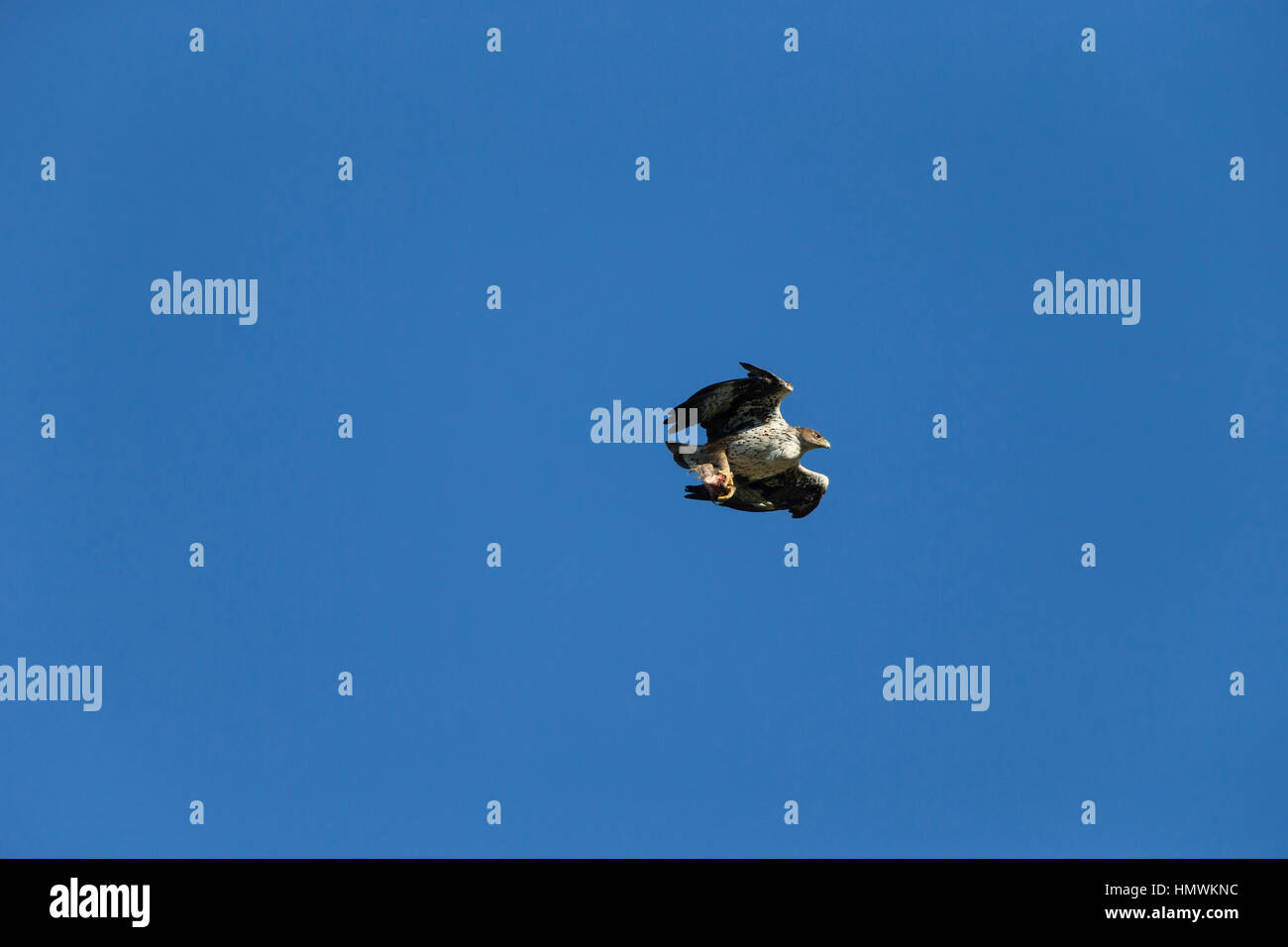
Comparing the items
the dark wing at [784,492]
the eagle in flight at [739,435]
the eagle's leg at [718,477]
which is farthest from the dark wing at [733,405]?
the dark wing at [784,492]

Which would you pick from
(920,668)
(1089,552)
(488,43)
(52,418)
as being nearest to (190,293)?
(52,418)

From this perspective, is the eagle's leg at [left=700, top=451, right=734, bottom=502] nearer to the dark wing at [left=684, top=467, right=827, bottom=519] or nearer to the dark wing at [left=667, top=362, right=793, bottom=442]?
the dark wing at [left=667, top=362, right=793, bottom=442]

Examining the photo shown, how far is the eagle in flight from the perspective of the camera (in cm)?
3097

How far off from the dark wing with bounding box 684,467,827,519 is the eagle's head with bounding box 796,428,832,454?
99 cm

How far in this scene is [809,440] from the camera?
31.8 meters

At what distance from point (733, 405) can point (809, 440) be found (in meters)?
1.87

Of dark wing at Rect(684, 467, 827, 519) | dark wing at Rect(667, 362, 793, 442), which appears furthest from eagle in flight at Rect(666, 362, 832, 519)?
dark wing at Rect(684, 467, 827, 519)

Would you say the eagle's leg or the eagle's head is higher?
the eagle's head

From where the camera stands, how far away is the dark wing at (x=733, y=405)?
31.1m

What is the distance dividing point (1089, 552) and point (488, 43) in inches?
851

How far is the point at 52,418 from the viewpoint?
131 ft

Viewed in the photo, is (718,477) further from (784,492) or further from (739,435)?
Answer: (784,492)

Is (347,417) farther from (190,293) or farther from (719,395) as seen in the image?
(719,395)

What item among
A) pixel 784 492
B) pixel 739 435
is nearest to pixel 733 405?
pixel 739 435
